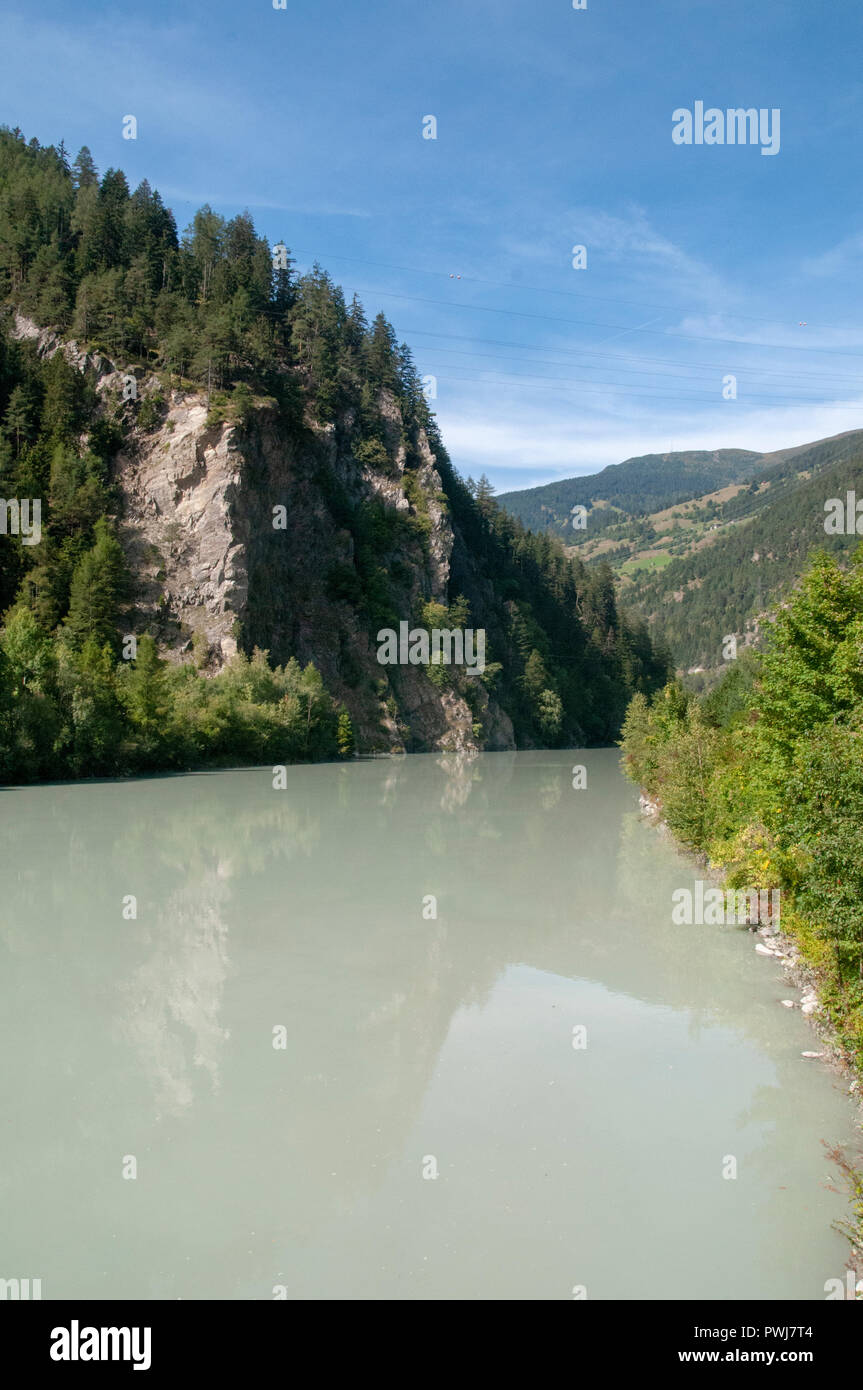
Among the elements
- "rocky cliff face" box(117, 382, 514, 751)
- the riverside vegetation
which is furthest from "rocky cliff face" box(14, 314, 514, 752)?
the riverside vegetation

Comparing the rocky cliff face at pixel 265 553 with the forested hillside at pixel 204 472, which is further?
the rocky cliff face at pixel 265 553

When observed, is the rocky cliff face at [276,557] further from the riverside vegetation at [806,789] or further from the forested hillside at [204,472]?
the riverside vegetation at [806,789]

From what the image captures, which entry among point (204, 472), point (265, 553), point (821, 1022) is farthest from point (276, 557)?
point (821, 1022)

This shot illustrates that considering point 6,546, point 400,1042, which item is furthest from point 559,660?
point 400,1042

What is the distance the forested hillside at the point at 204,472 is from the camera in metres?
52.6

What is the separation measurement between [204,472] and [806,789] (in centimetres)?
5973

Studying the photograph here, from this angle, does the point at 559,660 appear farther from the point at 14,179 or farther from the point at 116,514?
the point at 14,179

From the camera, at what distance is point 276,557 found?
234ft

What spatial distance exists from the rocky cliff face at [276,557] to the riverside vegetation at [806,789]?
41558 millimetres

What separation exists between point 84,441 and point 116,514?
6.25 metres

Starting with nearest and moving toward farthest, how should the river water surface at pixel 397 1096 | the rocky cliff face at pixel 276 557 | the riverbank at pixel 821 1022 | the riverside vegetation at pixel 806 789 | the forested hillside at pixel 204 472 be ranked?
the river water surface at pixel 397 1096, the riverbank at pixel 821 1022, the riverside vegetation at pixel 806 789, the forested hillside at pixel 204 472, the rocky cliff face at pixel 276 557

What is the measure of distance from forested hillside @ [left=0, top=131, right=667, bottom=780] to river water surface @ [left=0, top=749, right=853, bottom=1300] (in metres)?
30.4

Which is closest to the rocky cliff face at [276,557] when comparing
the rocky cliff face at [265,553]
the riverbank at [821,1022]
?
the rocky cliff face at [265,553]
